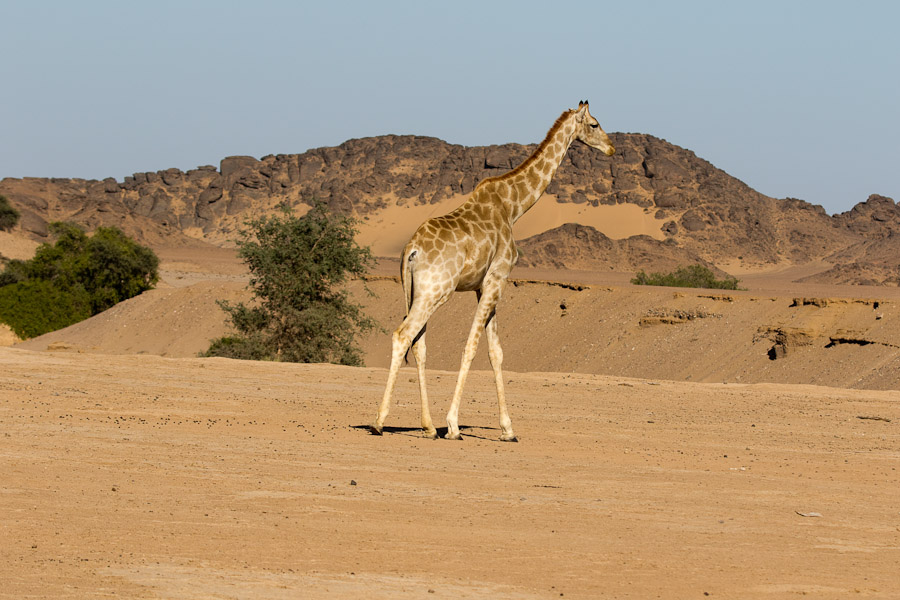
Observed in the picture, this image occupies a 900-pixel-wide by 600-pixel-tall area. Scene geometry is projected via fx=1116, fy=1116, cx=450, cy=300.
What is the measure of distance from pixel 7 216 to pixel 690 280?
63.8m

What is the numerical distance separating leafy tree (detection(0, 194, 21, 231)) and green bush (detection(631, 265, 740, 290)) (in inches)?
2417

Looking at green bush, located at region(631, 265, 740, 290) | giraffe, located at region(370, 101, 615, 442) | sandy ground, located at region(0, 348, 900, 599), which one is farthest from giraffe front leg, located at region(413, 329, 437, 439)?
green bush, located at region(631, 265, 740, 290)

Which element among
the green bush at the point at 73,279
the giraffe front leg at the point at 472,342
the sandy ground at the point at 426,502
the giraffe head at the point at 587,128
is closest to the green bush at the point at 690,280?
the green bush at the point at 73,279

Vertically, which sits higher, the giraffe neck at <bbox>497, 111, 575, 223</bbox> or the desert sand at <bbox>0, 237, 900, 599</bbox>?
the giraffe neck at <bbox>497, 111, 575, 223</bbox>

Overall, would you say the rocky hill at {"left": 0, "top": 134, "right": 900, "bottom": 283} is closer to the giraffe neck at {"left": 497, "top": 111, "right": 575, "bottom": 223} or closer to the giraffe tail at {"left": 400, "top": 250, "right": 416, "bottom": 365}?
the giraffe neck at {"left": 497, "top": 111, "right": 575, "bottom": 223}

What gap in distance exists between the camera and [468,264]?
1370 cm

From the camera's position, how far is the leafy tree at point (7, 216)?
314ft

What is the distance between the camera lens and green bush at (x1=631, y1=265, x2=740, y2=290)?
55.2 metres

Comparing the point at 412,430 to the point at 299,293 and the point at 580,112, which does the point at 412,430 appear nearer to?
the point at 580,112

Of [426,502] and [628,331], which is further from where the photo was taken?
[628,331]

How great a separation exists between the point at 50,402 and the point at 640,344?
24.8m

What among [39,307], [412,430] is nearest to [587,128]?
[412,430]

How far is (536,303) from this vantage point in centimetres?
4525

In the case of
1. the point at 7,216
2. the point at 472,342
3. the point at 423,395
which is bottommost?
the point at 423,395
